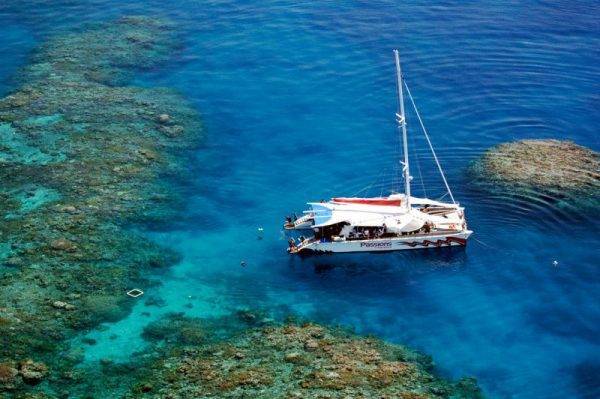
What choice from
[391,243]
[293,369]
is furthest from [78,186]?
[293,369]

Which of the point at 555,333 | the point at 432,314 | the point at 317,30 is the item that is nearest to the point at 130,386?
the point at 432,314

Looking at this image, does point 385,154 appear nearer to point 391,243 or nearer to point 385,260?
point 391,243

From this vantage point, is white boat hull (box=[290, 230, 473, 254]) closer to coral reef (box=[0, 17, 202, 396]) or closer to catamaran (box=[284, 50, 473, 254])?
catamaran (box=[284, 50, 473, 254])

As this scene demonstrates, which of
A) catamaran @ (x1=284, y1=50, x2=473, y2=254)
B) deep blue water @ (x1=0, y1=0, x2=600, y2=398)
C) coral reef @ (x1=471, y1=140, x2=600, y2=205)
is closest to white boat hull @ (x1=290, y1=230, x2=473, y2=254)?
catamaran @ (x1=284, y1=50, x2=473, y2=254)

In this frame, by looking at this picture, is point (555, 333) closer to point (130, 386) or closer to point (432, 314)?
point (432, 314)

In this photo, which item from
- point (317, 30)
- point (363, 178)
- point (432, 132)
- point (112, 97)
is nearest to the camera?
point (363, 178)

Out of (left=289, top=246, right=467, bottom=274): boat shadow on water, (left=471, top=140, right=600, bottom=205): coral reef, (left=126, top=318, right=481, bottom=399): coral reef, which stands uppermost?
(left=471, top=140, right=600, bottom=205): coral reef

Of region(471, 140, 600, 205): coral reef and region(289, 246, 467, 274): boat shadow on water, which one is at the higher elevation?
region(471, 140, 600, 205): coral reef

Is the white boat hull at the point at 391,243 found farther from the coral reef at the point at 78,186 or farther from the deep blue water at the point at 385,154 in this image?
the coral reef at the point at 78,186
